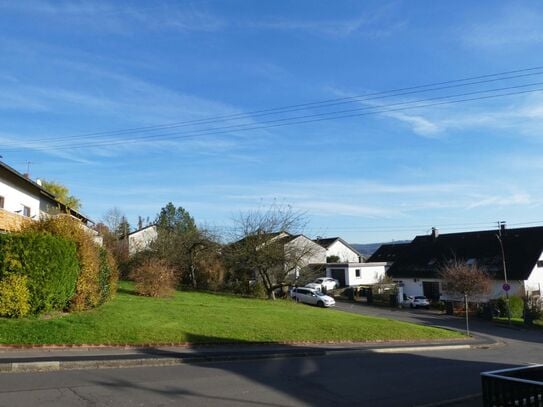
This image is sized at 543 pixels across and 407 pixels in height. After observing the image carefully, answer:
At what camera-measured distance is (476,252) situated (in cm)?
5616

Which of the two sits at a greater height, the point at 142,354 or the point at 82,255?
the point at 82,255

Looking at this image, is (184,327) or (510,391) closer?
(510,391)

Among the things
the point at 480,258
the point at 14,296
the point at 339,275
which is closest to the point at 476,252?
the point at 480,258

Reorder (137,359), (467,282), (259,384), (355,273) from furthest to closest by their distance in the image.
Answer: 1. (355,273)
2. (467,282)
3. (137,359)
4. (259,384)

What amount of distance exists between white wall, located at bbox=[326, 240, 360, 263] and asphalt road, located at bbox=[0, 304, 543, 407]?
63.0 metres

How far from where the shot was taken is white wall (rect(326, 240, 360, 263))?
80.7 m

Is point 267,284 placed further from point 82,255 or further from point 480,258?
point 480,258

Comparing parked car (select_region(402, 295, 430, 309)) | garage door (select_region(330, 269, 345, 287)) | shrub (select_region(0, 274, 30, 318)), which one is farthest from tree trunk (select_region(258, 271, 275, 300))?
garage door (select_region(330, 269, 345, 287))

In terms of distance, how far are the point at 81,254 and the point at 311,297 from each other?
100ft

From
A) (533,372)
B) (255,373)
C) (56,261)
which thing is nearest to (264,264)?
(56,261)

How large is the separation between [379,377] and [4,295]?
10784mm

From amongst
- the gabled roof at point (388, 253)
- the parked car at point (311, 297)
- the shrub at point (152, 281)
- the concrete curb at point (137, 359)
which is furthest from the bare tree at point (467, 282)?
the concrete curb at point (137, 359)

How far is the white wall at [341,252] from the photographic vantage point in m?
80.7

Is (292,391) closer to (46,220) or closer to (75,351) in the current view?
(75,351)
